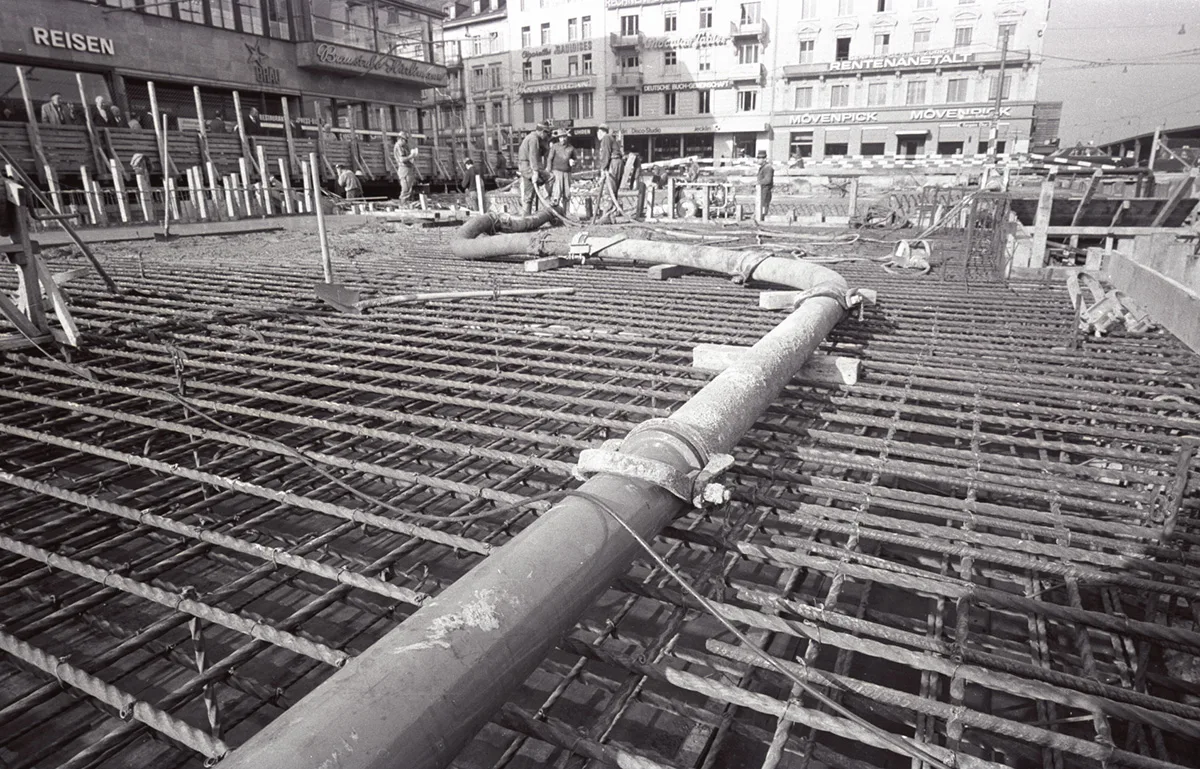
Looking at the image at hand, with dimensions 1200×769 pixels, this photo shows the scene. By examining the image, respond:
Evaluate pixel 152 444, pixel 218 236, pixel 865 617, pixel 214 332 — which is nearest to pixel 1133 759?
pixel 865 617

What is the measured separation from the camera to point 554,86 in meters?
58.3

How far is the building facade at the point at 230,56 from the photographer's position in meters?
25.0

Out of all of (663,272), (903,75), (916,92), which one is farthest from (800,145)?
(663,272)

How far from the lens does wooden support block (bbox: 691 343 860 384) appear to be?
450cm

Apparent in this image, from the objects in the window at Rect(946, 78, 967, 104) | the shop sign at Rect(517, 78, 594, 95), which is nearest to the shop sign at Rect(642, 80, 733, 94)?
the shop sign at Rect(517, 78, 594, 95)

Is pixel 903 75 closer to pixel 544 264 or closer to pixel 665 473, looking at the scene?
pixel 544 264

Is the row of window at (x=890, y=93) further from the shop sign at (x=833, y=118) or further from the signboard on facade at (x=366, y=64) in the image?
the signboard on facade at (x=366, y=64)

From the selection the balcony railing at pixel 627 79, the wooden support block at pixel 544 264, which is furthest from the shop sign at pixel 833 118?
the wooden support block at pixel 544 264

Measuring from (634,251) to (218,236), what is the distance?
1120 centimetres

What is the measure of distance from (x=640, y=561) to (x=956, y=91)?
186ft

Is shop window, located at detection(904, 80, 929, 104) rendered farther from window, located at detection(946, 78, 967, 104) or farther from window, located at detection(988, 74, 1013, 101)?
window, located at detection(988, 74, 1013, 101)

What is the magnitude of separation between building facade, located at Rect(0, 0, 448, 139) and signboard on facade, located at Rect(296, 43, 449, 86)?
5 cm

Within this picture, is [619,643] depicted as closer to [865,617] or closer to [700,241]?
[865,617]

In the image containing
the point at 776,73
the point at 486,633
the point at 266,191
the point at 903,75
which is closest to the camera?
the point at 486,633
